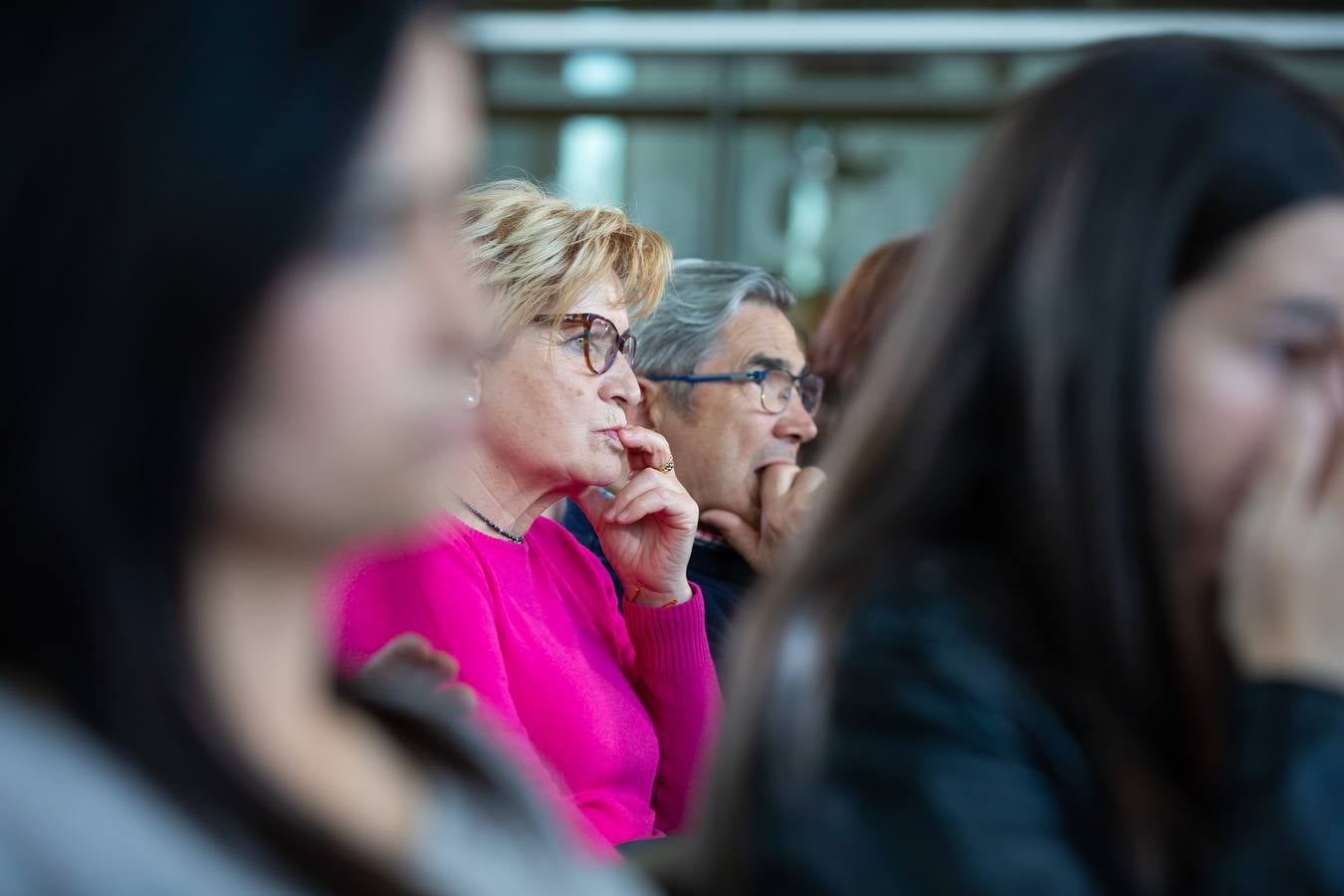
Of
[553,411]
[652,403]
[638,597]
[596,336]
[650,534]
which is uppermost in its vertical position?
[596,336]

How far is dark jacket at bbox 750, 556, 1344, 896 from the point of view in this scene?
89cm

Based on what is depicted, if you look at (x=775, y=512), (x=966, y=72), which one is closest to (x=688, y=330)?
(x=775, y=512)

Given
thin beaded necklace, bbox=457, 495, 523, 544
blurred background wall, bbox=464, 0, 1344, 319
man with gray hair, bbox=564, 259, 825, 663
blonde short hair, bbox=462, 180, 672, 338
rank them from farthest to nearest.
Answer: blurred background wall, bbox=464, 0, 1344, 319
man with gray hair, bbox=564, 259, 825, 663
blonde short hair, bbox=462, 180, 672, 338
thin beaded necklace, bbox=457, 495, 523, 544

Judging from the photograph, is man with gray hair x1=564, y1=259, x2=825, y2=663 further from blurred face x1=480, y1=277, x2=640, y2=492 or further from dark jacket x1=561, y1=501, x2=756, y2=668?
blurred face x1=480, y1=277, x2=640, y2=492

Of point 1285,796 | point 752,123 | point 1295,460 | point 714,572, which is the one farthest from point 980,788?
point 752,123

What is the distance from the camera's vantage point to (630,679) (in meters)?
2.37

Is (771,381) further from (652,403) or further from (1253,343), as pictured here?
(1253,343)

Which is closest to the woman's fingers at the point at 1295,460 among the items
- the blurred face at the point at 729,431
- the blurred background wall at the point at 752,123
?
the blurred face at the point at 729,431

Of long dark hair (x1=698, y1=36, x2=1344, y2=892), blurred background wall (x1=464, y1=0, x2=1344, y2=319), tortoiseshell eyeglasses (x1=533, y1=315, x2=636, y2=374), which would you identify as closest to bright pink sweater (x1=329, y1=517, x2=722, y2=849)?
tortoiseshell eyeglasses (x1=533, y1=315, x2=636, y2=374)

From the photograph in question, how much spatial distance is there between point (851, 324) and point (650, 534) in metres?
0.99

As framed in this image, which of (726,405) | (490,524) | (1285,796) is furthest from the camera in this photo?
(726,405)

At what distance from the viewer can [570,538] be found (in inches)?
96.3

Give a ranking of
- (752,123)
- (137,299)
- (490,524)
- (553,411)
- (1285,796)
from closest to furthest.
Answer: (137,299)
(1285,796)
(490,524)
(553,411)
(752,123)

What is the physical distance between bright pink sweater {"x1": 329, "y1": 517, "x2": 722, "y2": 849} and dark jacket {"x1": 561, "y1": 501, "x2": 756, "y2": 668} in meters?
0.21
